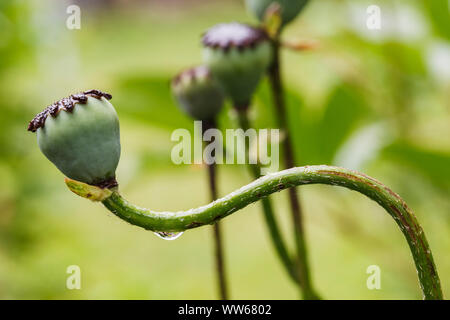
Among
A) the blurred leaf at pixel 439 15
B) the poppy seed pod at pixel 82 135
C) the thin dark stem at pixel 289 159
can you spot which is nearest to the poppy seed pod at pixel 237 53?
the thin dark stem at pixel 289 159

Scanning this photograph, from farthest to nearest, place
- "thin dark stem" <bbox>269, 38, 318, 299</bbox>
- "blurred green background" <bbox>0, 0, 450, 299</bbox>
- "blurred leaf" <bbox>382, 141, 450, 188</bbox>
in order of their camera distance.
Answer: "blurred green background" <bbox>0, 0, 450, 299</bbox> < "blurred leaf" <bbox>382, 141, 450, 188</bbox> < "thin dark stem" <bbox>269, 38, 318, 299</bbox>

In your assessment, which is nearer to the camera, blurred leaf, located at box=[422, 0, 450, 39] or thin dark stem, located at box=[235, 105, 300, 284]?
thin dark stem, located at box=[235, 105, 300, 284]

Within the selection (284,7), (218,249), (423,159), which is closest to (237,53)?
(284,7)

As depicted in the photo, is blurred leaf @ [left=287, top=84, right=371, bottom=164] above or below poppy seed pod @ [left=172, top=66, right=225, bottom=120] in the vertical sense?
above

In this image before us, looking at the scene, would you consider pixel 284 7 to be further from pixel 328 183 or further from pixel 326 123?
pixel 326 123

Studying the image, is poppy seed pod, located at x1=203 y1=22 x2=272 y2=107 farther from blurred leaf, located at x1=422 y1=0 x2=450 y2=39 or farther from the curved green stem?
blurred leaf, located at x1=422 y1=0 x2=450 y2=39

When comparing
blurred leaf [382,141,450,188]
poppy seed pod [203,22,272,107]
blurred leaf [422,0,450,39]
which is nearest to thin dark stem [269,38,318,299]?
poppy seed pod [203,22,272,107]

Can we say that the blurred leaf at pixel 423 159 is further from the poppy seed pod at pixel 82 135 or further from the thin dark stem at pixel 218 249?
the poppy seed pod at pixel 82 135
